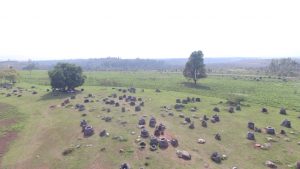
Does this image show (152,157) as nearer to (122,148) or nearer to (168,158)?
(168,158)

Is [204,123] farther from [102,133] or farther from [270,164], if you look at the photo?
[102,133]

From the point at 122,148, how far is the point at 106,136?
323 inches

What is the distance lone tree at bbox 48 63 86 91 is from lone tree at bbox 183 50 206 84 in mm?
57995

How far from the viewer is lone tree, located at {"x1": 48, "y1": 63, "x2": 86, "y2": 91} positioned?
12012 cm

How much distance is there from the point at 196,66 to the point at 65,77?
221 feet

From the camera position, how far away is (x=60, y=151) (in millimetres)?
61250

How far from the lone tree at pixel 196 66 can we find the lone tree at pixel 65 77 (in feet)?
190

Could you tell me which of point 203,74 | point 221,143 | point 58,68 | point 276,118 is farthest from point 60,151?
point 203,74

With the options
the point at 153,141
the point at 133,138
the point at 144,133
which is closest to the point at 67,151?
the point at 133,138

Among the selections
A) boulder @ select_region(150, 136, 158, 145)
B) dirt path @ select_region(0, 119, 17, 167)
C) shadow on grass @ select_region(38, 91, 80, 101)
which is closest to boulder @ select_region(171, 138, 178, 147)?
boulder @ select_region(150, 136, 158, 145)

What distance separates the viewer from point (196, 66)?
158 m

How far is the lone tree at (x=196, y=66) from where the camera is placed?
15800 cm

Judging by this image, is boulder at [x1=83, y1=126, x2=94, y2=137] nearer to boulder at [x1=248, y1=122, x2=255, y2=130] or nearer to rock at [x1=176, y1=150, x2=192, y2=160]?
rock at [x1=176, y1=150, x2=192, y2=160]

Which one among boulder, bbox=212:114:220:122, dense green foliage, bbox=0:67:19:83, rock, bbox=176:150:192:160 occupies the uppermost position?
dense green foliage, bbox=0:67:19:83
